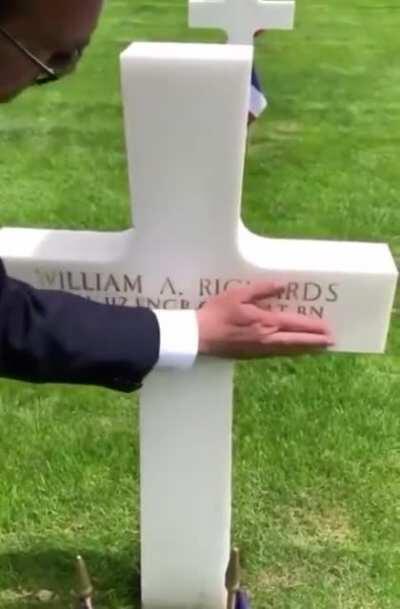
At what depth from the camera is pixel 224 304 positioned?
2107 mm

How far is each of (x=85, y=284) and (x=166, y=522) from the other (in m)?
0.51

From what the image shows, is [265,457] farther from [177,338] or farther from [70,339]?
[70,339]

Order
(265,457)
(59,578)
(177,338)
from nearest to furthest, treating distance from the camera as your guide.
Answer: (177,338) → (59,578) → (265,457)

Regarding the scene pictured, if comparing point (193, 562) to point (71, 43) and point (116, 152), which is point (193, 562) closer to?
point (71, 43)

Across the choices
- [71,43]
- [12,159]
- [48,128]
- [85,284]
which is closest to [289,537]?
[85,284]

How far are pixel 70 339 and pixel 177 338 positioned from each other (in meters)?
0.21

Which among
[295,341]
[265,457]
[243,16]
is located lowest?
[265,457]

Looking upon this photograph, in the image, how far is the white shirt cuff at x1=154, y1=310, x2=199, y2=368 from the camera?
2.06 metres

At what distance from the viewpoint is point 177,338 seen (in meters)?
2.06

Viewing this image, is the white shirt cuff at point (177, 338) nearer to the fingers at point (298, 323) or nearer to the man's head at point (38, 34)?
the fingers at point (298, 323)

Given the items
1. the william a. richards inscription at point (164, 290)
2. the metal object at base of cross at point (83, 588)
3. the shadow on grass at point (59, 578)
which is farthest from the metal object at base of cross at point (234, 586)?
the william a. richards inscription at point (164, 290)

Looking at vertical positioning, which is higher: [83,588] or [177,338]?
[177,338]

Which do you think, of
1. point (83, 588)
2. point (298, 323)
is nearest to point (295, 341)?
point (298, 323)

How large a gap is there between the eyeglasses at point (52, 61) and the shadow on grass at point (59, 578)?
1.43 meters
